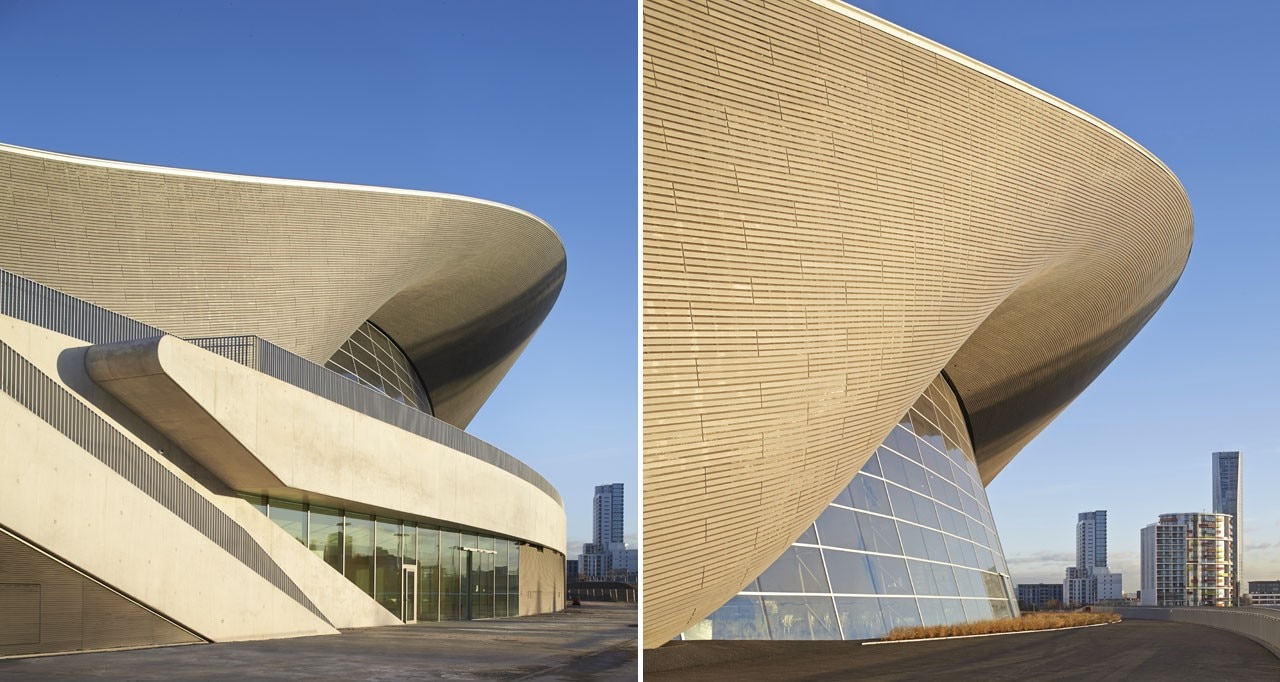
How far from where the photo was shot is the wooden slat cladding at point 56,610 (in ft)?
57.0

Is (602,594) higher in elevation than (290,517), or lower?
lower

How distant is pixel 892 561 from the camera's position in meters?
24.0

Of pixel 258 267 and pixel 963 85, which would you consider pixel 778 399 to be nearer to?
pixel 963 85

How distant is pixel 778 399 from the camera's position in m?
13.7

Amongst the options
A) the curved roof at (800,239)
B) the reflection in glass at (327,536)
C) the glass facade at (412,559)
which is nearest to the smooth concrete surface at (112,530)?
the glass facade at (412,559)

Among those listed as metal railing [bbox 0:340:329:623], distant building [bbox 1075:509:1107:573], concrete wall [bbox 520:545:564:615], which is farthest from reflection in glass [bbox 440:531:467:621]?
distant building [bbox 1075:509:1107:573]

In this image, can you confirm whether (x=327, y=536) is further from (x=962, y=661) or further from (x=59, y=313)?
(x=962, y=661)

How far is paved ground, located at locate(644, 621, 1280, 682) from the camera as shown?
559 inches

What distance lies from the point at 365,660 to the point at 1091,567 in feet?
582

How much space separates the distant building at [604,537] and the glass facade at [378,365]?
257 feet

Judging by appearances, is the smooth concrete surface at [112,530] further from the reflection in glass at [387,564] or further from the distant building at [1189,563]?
the distant building at [1189,563]

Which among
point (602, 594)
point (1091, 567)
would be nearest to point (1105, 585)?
point (1091, 567)

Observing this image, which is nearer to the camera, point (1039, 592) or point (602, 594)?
point (602, 594)

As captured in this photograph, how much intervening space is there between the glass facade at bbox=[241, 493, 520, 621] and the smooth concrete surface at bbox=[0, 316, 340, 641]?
410cm
